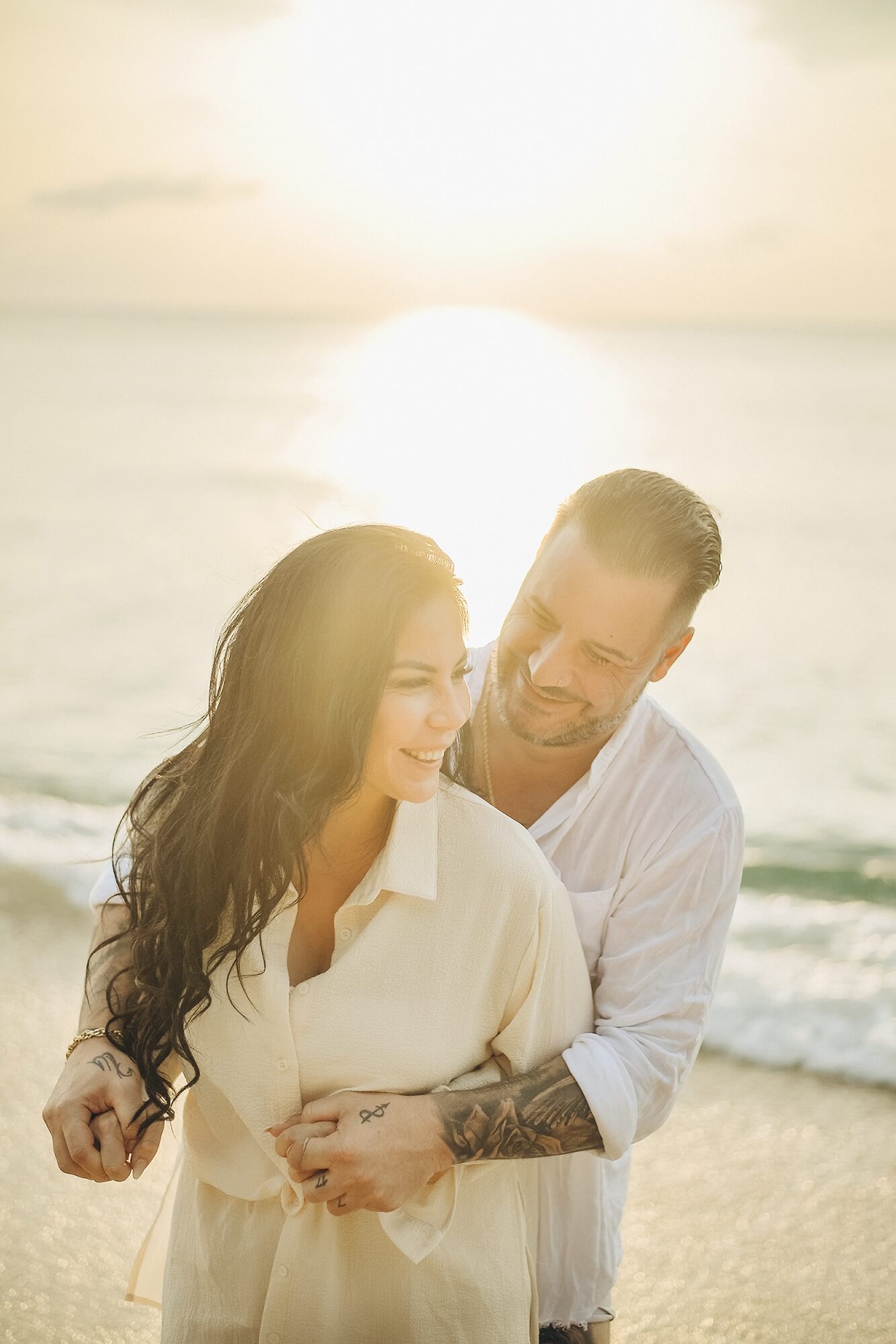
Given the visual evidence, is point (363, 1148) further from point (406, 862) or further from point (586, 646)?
point (586, 646)

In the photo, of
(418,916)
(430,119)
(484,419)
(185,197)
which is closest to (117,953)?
(418,916)

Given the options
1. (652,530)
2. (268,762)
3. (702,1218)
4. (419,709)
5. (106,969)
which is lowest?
(702,1218)

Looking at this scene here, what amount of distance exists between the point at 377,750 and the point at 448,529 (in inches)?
482

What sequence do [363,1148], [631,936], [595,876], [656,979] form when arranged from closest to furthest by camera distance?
[363,1148]
[656,979]
[631,936]
[595,876]

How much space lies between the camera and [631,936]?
2689 mm

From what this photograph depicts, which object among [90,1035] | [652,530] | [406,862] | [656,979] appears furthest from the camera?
[652,530]

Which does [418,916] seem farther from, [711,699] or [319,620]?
[711,699]

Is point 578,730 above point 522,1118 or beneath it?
above

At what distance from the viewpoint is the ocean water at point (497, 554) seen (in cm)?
689

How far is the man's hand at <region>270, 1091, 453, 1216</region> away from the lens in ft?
6.71

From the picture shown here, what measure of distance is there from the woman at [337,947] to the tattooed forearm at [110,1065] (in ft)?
0.10

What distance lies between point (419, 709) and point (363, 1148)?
808 millimetres

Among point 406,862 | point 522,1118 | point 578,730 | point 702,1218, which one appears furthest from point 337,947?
point 702,1218

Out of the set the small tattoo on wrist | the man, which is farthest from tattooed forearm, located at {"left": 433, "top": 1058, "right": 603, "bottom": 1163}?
the small tattoo on wrist
